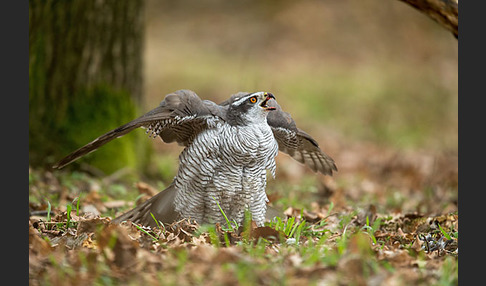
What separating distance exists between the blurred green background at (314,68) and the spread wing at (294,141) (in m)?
2.58

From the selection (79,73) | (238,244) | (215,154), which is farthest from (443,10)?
(79,73)

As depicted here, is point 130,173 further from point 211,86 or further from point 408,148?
point 211,86

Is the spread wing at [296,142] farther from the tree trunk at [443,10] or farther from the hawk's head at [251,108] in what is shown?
the tree trunk at [443,10]

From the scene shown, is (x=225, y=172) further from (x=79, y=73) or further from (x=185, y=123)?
(x=79, y=73)

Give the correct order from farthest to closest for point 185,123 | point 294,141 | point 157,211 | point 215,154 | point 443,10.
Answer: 1. point 443,10
2. point 294,141
3. point 157,211
4. point 185,123
5. point 215,154

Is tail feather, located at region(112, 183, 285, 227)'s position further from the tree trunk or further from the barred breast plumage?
the tree trunk

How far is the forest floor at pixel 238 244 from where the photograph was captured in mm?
2854

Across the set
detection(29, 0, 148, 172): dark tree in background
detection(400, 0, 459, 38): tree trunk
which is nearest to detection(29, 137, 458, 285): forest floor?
detection(29, 0, 148, 172): dark tree in background

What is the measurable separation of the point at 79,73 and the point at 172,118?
2.82 meters

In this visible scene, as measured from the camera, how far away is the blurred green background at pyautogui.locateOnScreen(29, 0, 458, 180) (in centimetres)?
1195

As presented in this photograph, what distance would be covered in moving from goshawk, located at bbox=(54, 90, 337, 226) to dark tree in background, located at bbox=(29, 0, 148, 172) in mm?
2335

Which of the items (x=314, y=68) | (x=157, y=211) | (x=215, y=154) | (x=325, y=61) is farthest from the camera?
(x=325, y=61)

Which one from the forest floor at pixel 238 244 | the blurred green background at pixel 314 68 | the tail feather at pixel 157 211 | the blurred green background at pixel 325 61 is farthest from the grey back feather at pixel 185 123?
the blurred green background at pixel 325 61

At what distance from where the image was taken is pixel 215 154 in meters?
4.31
